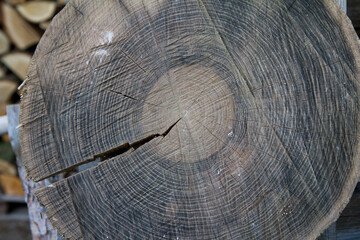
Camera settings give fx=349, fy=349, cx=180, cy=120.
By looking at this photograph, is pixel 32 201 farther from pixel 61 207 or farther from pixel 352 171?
pixel 352 171

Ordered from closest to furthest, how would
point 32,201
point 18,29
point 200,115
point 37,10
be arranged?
point 200,115 < point 32,201 < point 37,10 < point 18,29

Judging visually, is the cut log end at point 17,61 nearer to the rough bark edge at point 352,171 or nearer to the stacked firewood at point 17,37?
the stacked firewood at point 17,37

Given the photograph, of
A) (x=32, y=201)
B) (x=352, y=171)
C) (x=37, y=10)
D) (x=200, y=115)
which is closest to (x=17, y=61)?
(x=37, y=10)

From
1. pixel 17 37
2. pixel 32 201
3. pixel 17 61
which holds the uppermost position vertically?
pixel 17 37

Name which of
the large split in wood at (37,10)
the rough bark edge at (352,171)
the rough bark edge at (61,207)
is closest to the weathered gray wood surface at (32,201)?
the rough bark edge at (61,207)

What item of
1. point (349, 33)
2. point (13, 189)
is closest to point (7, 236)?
point (13, 189)

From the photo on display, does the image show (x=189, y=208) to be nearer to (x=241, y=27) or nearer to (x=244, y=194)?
(x=244, y=194)

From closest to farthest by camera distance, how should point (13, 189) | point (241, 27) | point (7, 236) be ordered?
point (241, 27) → point (13, 189) → point (7, 236)
